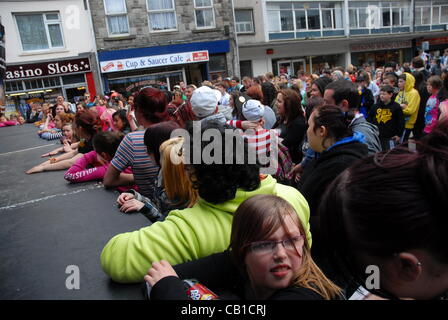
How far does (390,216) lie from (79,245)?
1083 millimetres

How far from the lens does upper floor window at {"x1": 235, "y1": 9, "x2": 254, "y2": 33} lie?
19938 millimetres

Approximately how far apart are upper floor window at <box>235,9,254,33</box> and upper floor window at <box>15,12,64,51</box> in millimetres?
9633

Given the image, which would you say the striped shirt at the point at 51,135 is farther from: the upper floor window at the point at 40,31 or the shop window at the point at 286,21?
the shop window at the point at 286,21

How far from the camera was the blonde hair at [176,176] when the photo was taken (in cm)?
161

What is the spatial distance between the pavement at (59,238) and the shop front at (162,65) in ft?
48.1

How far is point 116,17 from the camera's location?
15.8 m

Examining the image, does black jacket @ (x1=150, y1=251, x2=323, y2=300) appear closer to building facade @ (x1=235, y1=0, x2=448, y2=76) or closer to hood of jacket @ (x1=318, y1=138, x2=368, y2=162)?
hood of jacket @ (x1=318, y1=138, x2=368, y2=162)

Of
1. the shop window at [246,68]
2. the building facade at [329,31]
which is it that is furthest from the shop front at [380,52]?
the shop window at [246,68]

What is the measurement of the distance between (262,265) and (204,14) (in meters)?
18.0

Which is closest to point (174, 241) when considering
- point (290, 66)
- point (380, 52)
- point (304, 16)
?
point (290, 66)

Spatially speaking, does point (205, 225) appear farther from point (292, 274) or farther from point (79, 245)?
point (79, 245)

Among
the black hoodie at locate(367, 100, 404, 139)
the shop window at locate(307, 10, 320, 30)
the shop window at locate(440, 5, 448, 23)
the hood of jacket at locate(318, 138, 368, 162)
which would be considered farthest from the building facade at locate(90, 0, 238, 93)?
the shop window at locate(440, 5, 448, 23)
